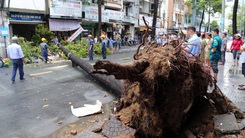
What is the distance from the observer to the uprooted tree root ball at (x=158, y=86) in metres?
2.94

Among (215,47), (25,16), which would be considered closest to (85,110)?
(215,47)

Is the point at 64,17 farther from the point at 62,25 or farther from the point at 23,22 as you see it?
the point at 23,22

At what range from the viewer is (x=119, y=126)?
Result: 3816 mm

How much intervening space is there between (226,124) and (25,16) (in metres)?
16.8

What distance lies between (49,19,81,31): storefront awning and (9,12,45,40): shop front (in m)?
0.85

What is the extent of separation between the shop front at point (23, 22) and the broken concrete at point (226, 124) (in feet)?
52.0

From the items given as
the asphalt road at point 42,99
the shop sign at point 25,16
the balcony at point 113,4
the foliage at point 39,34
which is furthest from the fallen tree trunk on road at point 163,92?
the balcony at point 113,4

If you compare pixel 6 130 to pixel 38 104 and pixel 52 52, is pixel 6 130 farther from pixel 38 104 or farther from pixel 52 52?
pixel 52 52

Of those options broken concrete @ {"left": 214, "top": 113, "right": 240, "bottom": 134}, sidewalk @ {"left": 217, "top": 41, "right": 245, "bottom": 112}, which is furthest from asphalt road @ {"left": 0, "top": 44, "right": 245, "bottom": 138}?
broken concrete @ {"left": 214, "top": 113, "right": 240, "bottom": 134}

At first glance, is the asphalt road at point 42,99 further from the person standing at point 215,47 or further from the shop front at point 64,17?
the shop front at point 64,17

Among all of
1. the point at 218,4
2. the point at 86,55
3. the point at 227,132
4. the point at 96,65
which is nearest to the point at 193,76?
the point at 227,132

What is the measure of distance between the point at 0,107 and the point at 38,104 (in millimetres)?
970

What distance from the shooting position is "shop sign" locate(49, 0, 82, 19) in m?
18.8

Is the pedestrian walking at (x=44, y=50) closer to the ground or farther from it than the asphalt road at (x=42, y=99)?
farther from it
